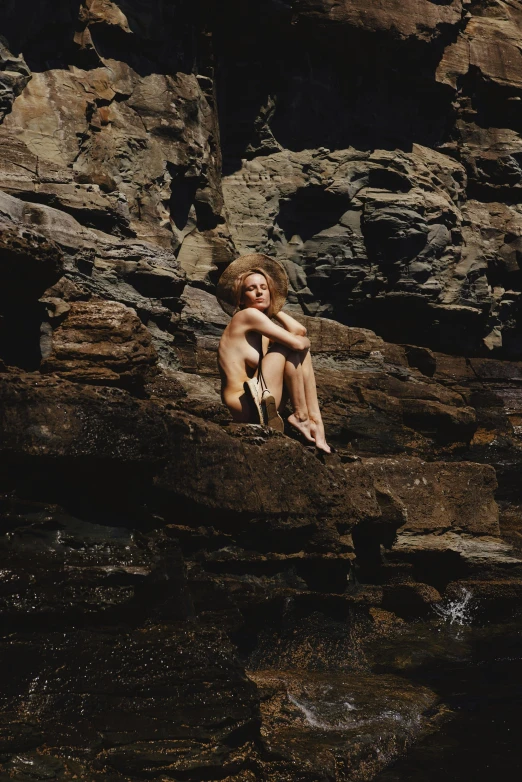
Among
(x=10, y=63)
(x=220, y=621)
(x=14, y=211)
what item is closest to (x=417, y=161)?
(x=10, y=63)

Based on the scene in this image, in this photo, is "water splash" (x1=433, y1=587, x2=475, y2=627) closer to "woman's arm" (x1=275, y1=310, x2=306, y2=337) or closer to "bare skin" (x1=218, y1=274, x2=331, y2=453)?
"bare skin" (x1=218, y1=274, x2=331, y2=453)

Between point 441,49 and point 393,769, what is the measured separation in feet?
78.7

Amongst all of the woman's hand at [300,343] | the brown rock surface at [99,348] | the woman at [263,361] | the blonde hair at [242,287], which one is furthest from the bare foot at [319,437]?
the brown rock surface at [99,348]

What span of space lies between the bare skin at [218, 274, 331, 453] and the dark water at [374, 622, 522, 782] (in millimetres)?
2155

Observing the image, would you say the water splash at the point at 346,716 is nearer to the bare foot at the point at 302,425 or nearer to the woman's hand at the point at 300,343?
the bare foot at the point at 302,425

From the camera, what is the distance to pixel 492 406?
20.6 metres

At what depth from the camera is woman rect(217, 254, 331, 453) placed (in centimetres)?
793

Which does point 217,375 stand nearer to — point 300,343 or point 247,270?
point 247,270

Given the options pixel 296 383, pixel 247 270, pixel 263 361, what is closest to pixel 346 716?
pixel 296 383

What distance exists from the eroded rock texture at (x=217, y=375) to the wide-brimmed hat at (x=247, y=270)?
0.88 meters

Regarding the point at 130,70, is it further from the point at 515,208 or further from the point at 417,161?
the point at 515,208

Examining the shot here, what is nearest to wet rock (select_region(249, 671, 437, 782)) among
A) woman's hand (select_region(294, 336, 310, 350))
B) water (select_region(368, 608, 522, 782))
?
water (select_region(368, 608, 522, 782))

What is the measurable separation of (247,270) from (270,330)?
2.58 feet

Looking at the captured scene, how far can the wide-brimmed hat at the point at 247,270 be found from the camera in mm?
8555
